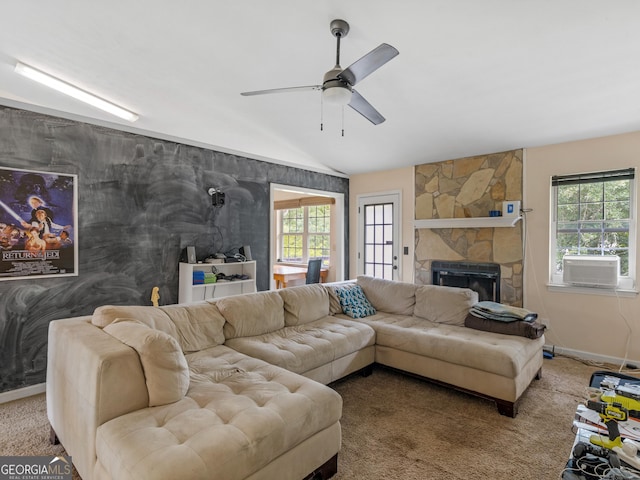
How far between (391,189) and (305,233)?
275 cm

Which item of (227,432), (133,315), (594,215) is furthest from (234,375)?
(594,215)

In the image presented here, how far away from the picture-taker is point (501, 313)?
3.11 metres

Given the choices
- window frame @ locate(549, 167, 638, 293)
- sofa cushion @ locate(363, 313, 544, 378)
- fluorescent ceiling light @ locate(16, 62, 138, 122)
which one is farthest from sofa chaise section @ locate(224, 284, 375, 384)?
window frame @ locate(549, 167, 638, 293)

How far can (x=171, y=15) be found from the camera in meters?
2.16

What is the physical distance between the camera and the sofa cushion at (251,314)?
2824 mm

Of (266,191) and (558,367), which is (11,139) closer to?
(266,191)

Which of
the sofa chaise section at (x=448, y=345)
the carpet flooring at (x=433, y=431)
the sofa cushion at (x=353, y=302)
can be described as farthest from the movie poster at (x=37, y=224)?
the sofa chaise section at (x=448, y=345)

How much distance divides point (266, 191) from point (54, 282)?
263 cm

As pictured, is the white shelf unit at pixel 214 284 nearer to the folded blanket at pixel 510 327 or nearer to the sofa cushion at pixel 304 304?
the sofa cushion at pixel 304 304

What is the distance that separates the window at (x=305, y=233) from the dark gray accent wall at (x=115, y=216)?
302cm

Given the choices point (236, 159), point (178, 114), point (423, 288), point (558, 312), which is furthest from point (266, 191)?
point (558, 312)

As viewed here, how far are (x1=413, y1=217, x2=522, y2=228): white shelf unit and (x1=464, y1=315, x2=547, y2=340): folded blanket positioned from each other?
1539 mm

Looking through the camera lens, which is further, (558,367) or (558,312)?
(558,312)

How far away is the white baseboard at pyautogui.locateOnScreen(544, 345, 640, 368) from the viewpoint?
11.5ft
